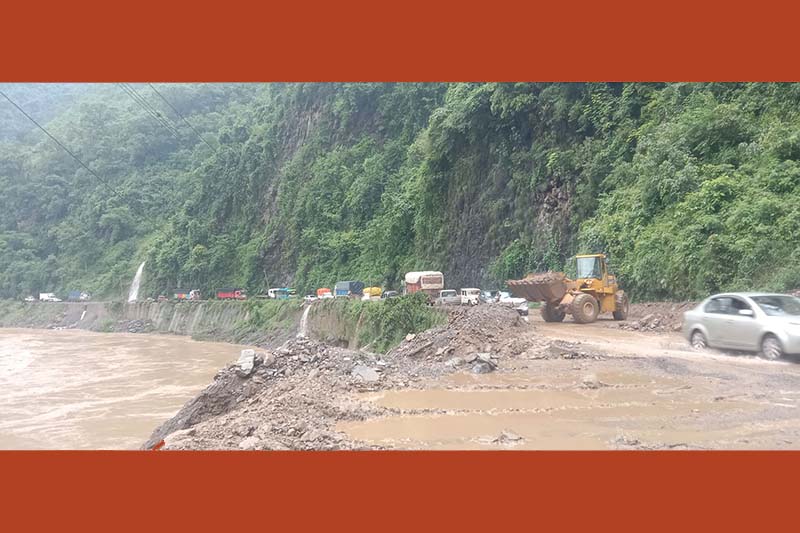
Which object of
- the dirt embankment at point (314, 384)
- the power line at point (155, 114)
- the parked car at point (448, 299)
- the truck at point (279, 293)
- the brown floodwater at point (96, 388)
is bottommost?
the brown floodwater at point (96, 388)

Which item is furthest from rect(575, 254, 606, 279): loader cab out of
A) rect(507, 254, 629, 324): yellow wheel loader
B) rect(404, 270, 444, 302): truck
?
rect(404, 270, 444, 302): truck

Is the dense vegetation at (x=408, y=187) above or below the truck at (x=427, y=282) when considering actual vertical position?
above

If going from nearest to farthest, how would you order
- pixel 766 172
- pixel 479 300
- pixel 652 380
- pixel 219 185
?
pixel 652 380 → pixel 766 172 → pixel 479 300 → pixel 219 185

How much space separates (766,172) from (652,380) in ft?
40.6

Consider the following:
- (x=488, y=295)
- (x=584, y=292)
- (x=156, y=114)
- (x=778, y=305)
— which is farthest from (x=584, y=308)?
(x=156, y=114)

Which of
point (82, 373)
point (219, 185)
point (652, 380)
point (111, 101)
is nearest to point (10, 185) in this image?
point (111, 101)

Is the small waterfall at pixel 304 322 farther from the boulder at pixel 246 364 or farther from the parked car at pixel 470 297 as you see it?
the boulder at pixel 246 364

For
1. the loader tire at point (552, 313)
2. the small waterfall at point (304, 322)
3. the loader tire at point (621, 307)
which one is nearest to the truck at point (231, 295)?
the small waterfall at point (304, 322)

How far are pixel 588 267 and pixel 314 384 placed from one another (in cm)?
1321

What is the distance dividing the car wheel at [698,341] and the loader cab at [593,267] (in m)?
7.26

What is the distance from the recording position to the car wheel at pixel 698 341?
500 inches

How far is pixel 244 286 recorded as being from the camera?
5919 centimetres

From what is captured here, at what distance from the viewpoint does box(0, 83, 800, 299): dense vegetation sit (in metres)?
20.0

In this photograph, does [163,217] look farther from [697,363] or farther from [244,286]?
[697,363]
